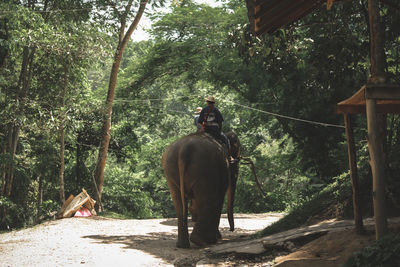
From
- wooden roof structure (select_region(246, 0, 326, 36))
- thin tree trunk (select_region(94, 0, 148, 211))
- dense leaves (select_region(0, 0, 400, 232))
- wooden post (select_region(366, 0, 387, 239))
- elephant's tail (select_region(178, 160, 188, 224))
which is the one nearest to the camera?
wooden post (select_region(366, 0, 387, 239))

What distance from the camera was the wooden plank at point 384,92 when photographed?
512 centimetres

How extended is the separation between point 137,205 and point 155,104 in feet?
16.7

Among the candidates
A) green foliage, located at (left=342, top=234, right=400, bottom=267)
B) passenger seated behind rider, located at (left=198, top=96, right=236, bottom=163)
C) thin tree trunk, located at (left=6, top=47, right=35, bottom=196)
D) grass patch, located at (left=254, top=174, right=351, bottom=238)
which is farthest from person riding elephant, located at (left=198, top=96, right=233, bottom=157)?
thin tree trunk, located at (left=6, top=47, right=35, bottom=196)

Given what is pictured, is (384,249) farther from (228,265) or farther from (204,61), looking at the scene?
(204,61)

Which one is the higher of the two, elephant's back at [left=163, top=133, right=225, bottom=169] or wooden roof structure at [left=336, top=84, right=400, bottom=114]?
wooden roof structure at [left=336, top=84, right=400, bottom=114]

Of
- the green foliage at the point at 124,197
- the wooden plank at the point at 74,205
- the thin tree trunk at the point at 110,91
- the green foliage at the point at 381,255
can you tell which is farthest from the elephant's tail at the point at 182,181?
the green foliage at the point at 124,197

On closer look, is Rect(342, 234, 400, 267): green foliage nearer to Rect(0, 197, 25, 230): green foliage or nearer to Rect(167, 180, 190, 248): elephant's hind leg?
Rect(167, 180, 190, 248): elephant's hind leg

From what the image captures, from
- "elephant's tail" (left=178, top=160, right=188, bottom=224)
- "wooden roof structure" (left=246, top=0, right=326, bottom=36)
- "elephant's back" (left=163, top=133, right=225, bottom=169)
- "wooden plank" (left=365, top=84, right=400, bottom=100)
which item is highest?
"wooden roof structure" (left=246, top=0, right=326, bottom=36)

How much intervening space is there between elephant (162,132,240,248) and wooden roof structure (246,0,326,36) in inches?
95.0

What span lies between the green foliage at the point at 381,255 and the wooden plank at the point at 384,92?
143 cm

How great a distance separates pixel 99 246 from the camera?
8.63m

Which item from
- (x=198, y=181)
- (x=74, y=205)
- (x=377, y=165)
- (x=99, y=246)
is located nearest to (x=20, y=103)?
(x=74, y=205)

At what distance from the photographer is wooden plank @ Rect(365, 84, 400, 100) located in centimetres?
512

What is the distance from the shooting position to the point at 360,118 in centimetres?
1420
